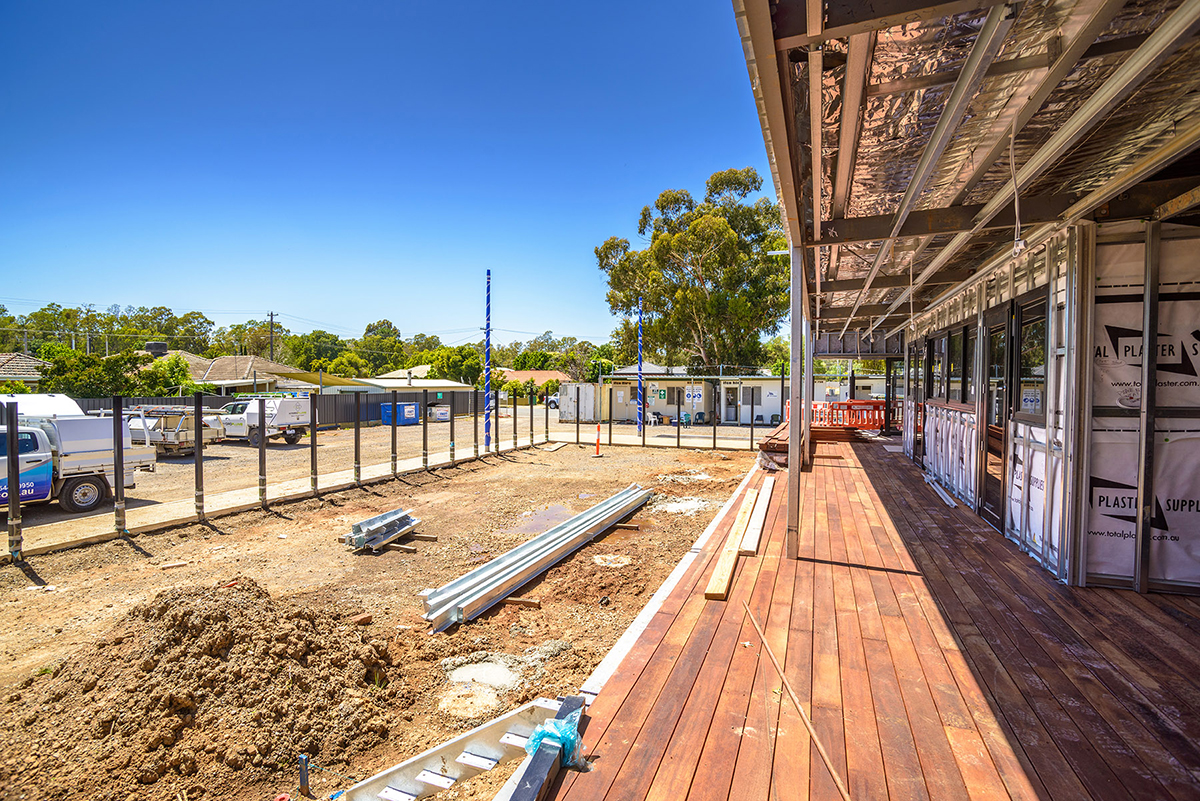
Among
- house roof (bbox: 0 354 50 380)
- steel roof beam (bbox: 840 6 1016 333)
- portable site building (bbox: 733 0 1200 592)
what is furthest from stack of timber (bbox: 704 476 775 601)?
house roof (bbox: 0 354 50 380)

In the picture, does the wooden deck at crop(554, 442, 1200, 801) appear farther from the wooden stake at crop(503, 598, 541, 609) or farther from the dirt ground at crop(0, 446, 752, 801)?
the wooden stake at crop(503, 598, 541, 609)

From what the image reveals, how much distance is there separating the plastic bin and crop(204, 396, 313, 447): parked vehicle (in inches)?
225

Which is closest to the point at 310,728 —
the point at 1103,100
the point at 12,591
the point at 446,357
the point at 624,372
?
the point at 12,591

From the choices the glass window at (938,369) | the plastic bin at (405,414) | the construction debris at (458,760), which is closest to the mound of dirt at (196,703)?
the construction debris at (458,760)

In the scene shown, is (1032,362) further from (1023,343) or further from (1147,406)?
(1147,406)

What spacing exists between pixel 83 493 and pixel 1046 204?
12444 millimetres

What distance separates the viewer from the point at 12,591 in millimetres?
5078

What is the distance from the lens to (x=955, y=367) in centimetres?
781

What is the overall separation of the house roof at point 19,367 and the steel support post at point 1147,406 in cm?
4060

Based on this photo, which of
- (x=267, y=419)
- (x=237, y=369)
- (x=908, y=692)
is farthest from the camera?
(x=237, y=369)

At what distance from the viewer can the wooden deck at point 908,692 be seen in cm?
197

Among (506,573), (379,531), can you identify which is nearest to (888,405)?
(506,573)

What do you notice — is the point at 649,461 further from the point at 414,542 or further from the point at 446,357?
the point at 446,357

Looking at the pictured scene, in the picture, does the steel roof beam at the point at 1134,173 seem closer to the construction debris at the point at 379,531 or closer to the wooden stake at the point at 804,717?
the wooden stake at the point at 804,717
